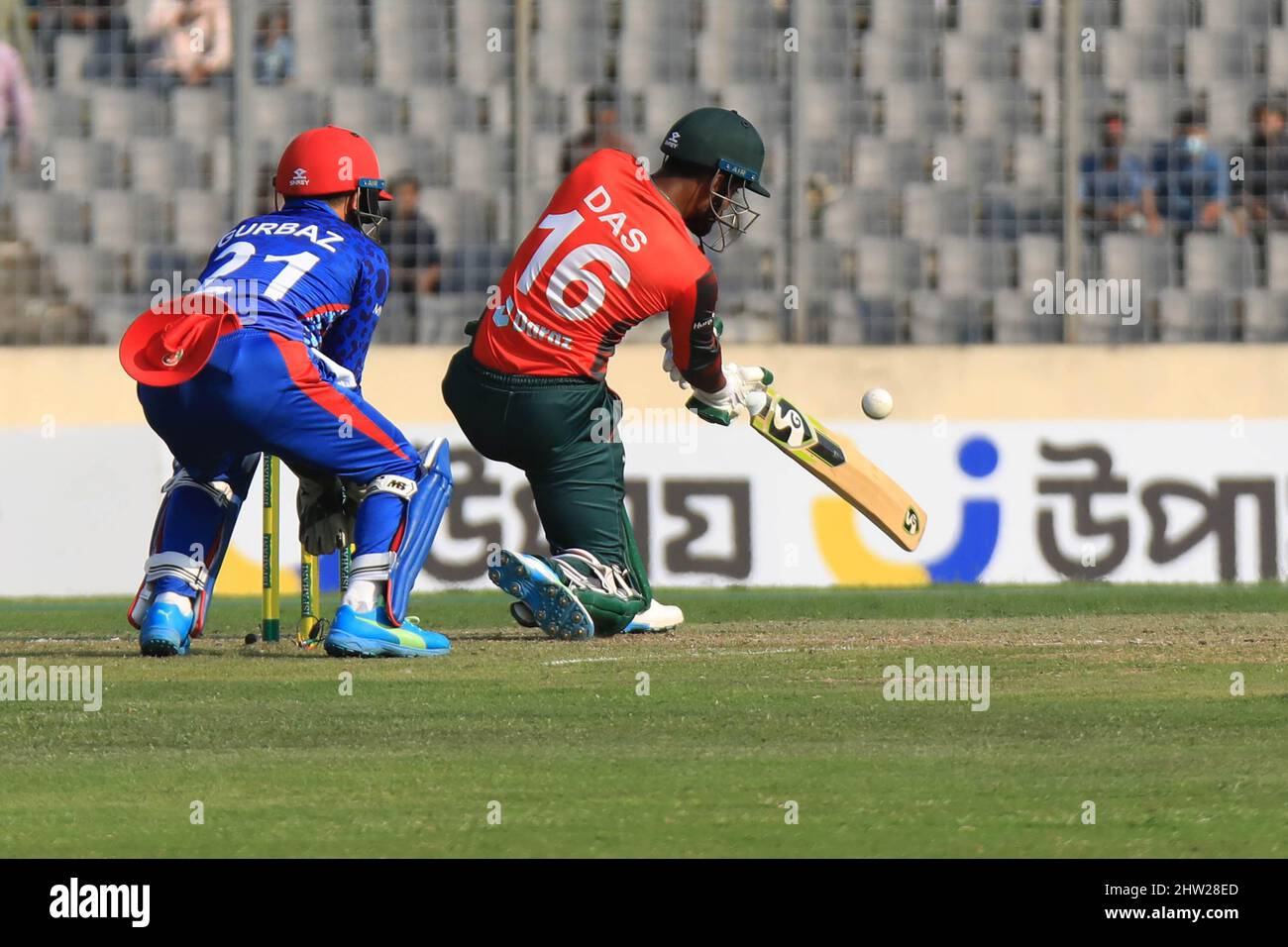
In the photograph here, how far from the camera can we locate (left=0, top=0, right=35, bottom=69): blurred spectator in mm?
15484

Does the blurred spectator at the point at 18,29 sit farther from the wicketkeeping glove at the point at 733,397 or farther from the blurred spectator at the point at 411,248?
the wicketkeeping glove at the point at 733,397

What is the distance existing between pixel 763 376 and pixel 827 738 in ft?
12.2

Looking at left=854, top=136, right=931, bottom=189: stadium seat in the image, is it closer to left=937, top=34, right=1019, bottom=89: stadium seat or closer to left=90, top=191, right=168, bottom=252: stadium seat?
left=937, top=34, right=1019, bottom=89: stadium seat

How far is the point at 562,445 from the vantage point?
31.5 ft

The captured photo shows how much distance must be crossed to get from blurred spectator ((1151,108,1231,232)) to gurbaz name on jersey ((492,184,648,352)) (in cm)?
694

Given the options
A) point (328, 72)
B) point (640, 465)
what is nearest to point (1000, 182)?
point (640, 465)

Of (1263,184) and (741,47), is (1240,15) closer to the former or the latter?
(1263,184)

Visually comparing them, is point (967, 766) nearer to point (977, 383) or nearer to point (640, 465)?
point (640, 465)

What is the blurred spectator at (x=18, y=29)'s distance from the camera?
1548 centimetres

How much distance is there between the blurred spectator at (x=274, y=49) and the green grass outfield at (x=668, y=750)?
6154 mm

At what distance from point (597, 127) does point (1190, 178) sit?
3920mm

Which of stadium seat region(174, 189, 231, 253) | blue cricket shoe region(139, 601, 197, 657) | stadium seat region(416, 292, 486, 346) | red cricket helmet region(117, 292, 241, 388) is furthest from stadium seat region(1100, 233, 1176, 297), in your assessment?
red cricket helmet region(117, 292, 241, 388)

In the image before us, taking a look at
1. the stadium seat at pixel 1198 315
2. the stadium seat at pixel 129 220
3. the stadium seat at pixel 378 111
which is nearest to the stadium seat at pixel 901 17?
the stadium seat at pixel 1198 315

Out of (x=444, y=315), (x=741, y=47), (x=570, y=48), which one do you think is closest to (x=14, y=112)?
(x=444, y=315)
